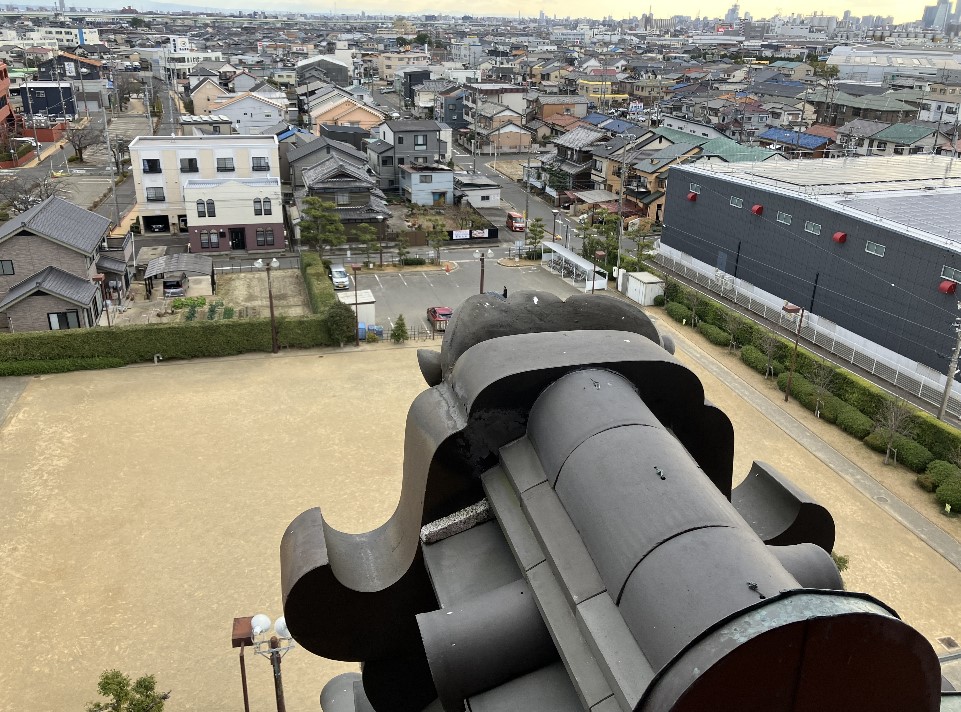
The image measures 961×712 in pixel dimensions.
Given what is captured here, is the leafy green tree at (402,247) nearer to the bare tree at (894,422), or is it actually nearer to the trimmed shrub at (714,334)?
the trimmed shrub at (714,334)

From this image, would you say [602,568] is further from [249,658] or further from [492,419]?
[249,658]

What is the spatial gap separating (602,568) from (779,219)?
31.3m

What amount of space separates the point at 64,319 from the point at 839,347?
2949 centimetres

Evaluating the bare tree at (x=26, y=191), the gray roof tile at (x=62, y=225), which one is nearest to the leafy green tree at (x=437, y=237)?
the gray roof tile at (x=62, y=225)

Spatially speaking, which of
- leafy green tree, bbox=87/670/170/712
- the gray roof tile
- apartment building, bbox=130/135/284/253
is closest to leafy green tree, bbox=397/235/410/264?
apartment building, bbox=130/135/284/253

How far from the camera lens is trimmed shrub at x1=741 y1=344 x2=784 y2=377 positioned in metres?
26.3

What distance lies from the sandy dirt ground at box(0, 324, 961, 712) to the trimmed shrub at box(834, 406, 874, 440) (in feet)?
2.64

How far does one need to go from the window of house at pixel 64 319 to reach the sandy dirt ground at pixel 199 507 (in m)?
3.82

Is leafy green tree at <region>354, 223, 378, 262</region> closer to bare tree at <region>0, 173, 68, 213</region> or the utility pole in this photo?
bare tree at <region>0, 173, 68, 213</region>

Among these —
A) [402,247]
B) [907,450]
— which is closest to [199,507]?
[907,450]

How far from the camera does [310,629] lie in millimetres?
5449

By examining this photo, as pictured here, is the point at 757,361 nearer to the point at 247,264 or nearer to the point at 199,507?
the point at 199,507

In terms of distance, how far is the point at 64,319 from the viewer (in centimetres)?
2803

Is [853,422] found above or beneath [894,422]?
beneath
